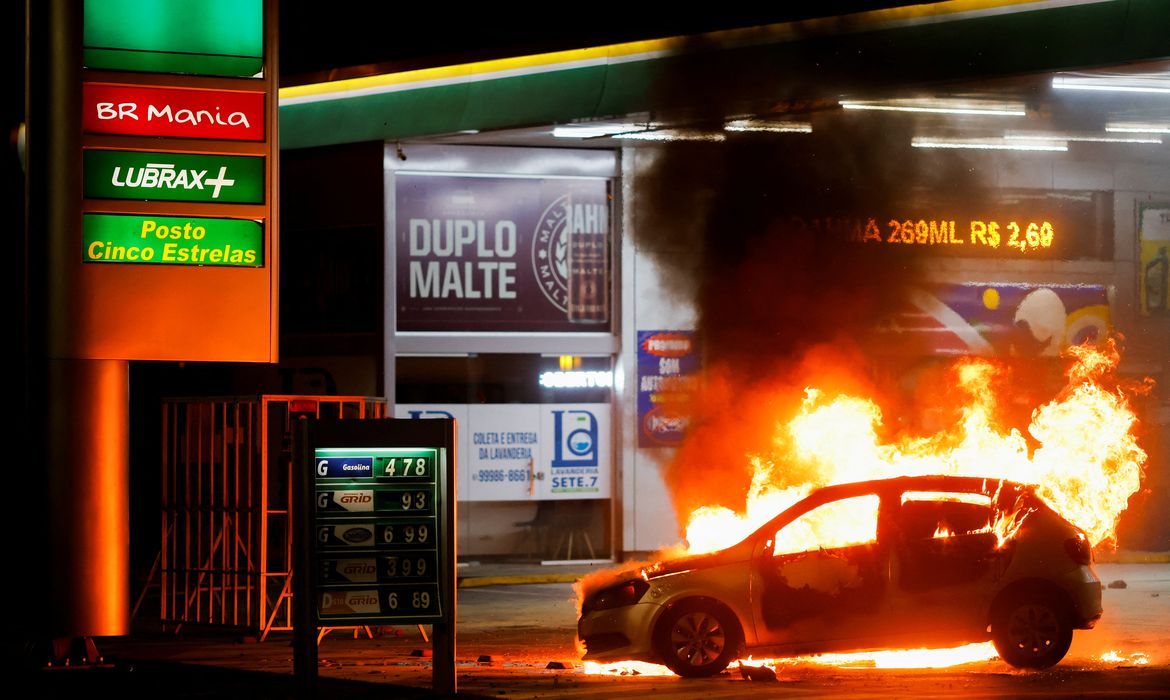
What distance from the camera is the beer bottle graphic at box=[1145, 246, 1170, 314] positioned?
19156 millimetres

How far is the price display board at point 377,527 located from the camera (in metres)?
9.21

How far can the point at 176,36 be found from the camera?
10.0 metres

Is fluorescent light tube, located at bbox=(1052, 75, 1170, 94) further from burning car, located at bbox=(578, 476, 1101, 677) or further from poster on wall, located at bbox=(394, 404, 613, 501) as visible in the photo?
poster on wall, located at bbox=(394, 404, 613, 501)

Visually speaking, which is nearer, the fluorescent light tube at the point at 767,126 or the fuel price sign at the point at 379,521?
the fuel price sign at the point at 379,521

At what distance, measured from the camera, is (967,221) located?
19.0 m

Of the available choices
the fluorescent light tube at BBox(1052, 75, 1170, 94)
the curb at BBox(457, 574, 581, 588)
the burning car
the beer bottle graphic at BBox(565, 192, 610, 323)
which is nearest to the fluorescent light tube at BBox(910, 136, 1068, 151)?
the fluorescent light tube at BBox(1052, 75, 1170, 94)

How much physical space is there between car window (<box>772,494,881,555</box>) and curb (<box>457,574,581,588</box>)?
24.6 feet

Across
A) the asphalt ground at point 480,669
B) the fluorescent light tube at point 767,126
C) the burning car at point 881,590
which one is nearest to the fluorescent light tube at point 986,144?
the fluorescent light tube at point 767,126

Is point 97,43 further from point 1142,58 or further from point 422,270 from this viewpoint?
point 1142,58

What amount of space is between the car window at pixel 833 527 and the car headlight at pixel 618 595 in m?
1.04

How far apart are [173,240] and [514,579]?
9275mm

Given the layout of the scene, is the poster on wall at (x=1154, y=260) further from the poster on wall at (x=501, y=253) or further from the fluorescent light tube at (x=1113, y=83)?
the poster on wall at (x=501, y=253)

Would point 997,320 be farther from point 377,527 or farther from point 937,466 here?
point 377,527

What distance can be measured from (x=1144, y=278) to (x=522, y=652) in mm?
11410
